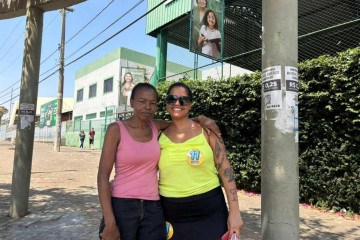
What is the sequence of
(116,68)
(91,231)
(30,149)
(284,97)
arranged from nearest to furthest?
(284,97) < (91,231) < (30,149) < (116,68)

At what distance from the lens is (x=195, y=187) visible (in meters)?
2.58

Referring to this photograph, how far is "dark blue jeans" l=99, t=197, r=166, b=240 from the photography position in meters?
2.61

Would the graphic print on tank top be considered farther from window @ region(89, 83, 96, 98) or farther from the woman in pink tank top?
window @ region(89, 83, 96, 98)

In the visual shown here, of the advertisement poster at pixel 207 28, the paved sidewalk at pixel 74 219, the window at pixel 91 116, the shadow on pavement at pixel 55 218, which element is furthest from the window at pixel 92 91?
the shadow on pavement at pixel 55 218

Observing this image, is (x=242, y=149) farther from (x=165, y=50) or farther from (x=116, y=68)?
(x=116, y=68)

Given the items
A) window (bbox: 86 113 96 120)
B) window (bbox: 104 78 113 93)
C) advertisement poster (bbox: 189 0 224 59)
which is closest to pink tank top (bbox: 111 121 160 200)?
advertisement poster (bbox: 189 0 224 59)

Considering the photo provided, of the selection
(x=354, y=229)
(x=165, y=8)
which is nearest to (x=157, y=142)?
(x=354, y=229)

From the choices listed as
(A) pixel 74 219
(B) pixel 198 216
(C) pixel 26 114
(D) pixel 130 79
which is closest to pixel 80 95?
(D) pixel 130 79

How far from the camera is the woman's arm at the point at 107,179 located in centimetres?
254

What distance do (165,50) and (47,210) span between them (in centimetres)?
1100

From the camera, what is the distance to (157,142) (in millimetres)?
2721

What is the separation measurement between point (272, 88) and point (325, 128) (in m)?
5.56

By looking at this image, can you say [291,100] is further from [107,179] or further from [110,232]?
[110,232]

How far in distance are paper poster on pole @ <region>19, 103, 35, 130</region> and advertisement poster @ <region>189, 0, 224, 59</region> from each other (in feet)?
22.6
